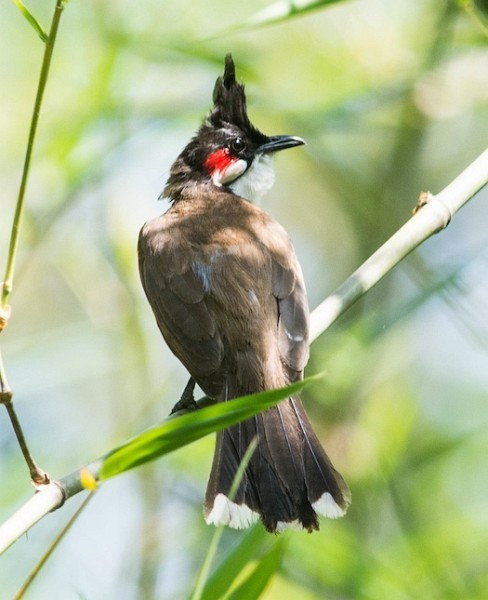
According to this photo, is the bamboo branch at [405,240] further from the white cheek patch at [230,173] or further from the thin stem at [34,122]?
the white cheek patch at [230,173]

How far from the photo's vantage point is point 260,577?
2102mm

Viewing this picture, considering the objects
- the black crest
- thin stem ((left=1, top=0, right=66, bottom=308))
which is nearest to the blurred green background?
the black crest

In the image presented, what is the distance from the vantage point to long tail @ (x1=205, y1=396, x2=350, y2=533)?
2588mm

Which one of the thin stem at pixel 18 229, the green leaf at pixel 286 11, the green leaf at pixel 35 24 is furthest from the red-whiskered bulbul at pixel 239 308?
the green leaf at pixel 35 24

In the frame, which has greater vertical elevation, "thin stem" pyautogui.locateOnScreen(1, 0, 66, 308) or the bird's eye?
"thin stem" pyautogui.locateOnScreen(1, 0, 66, 308)

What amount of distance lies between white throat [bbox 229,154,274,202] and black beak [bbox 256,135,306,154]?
0.09 ft

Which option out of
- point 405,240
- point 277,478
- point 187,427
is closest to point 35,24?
point 187,427

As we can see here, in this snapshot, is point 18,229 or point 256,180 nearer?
point 18,229

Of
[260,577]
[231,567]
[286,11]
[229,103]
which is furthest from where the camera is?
[229,103]

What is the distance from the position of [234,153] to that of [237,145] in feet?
0.11

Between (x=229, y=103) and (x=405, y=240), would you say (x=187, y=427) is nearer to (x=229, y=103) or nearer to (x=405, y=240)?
(x=405, y=240)

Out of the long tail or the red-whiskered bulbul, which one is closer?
the long tail

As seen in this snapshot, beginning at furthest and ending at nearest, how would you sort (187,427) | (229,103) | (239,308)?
(229,103)
(239,308)
(187,427)

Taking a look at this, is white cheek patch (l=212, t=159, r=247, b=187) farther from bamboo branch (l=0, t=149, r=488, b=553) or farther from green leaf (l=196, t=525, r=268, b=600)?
green leaf (l=196, t=525, r=268, b=600)
